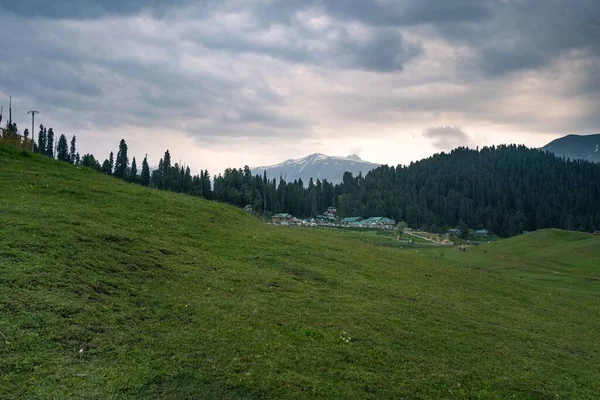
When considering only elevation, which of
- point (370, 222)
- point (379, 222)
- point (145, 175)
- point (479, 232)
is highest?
point (145, 175)

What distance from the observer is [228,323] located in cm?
1321

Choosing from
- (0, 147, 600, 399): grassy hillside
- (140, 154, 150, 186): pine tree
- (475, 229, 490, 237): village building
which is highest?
(140, 154, 150, 186): pine tree

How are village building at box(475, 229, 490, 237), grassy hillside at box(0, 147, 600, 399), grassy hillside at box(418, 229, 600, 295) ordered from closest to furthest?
grassy hillside at box(0, 147, 600, 399)
grassy hillside at box(418, 229, 600, 295)
village building at box(475, 229, 490, 237)

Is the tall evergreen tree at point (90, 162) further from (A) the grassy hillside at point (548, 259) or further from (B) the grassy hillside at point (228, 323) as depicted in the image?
(B) the grassy hillside at point (228, 323)

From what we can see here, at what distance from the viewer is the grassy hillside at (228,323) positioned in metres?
10.2

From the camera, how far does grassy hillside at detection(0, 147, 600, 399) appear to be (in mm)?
10188

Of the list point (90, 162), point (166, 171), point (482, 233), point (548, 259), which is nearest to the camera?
point (548, 259)

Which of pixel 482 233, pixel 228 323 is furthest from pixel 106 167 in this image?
pixel 482 233

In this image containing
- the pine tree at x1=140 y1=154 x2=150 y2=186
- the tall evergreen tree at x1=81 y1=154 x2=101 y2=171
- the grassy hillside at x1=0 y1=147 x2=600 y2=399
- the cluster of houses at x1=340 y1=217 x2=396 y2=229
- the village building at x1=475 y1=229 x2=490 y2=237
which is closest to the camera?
the grassy hillside at x1=0 y1=147 x2=600 y2=399

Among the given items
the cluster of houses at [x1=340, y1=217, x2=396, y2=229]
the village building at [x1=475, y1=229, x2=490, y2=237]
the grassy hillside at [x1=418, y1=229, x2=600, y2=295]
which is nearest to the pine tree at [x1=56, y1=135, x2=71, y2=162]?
the cluster of houses at [x1=340, y1=217, x2=396, y2=229]

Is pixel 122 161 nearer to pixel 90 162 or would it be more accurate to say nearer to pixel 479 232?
pixel 90 162

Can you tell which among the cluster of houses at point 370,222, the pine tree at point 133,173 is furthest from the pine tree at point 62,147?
the cluster of houses at point 370,222

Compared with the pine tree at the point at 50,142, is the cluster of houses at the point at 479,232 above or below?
below

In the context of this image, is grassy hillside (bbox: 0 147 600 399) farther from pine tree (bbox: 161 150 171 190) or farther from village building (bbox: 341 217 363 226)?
village building (bbox: 341 217 363 226)
